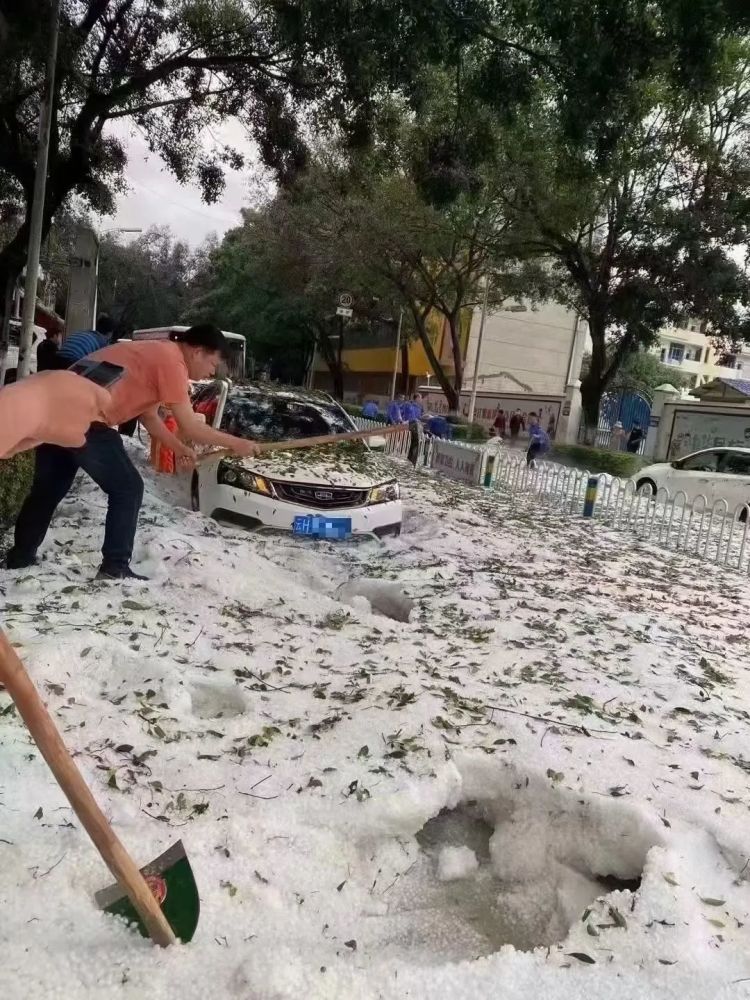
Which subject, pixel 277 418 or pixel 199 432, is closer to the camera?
pixel 199 432

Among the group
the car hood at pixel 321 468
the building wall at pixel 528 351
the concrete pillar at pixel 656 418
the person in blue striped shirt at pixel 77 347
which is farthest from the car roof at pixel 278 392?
the building wall at pixel 528 351

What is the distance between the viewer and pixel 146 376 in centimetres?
393

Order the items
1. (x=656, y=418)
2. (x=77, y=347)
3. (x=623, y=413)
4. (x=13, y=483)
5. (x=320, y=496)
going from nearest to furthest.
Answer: (x=13, y=483)
(x=77, y=347)
(x=320, y=496)
(x=656, y=418)
(x=623, y=413)

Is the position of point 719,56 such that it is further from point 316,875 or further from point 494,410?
point 494,410

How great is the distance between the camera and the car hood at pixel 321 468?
6.43 meters

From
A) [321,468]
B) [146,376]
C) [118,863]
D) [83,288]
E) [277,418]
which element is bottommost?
[118,863]

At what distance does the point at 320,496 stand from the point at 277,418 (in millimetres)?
1530

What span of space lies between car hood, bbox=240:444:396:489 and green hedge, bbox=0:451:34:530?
1900 millimetres

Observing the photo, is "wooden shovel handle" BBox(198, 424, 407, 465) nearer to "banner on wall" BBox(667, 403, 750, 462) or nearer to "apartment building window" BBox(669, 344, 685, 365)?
"banner on wall" BBox(667, 403, 750, 462)

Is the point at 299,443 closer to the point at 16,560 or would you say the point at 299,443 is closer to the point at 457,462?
the point at 16,560

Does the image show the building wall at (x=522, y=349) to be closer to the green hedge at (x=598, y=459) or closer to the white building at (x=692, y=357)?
the green hedge at (x=598, y=459)

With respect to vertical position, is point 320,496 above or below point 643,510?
above

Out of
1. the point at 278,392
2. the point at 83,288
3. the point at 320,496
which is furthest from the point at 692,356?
the point at 320,496

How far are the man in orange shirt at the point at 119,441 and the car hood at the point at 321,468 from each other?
1.88 m
